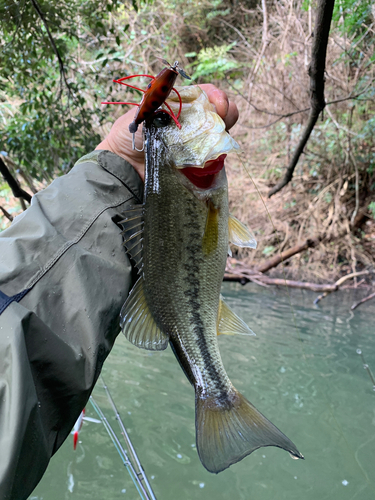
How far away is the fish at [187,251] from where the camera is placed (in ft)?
4.27

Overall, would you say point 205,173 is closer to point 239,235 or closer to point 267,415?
point 239,235

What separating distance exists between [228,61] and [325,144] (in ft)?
16.9

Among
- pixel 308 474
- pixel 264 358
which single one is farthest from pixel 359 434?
pixel 264 358

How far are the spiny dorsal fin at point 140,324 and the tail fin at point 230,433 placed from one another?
0.25 metres

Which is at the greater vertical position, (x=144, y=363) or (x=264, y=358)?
(x=144, y=363)

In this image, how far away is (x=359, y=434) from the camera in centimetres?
317

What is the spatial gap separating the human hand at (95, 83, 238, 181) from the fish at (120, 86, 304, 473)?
0.23ft

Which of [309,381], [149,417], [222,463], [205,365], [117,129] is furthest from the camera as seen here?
[309,381]

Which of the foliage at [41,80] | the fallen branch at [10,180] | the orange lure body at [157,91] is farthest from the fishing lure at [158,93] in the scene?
the foliage at [41,80]

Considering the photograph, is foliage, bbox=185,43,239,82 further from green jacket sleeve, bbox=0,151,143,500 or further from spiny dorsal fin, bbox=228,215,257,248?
green jacket sleeve, bbox=0,151,143,500

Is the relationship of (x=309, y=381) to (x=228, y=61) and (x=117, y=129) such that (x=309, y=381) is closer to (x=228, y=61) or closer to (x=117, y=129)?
(x=117, y=129)

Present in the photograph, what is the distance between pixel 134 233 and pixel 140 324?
321 millimetres

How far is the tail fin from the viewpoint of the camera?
116 centimetres

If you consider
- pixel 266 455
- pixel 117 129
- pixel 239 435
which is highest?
pixel 117 129
